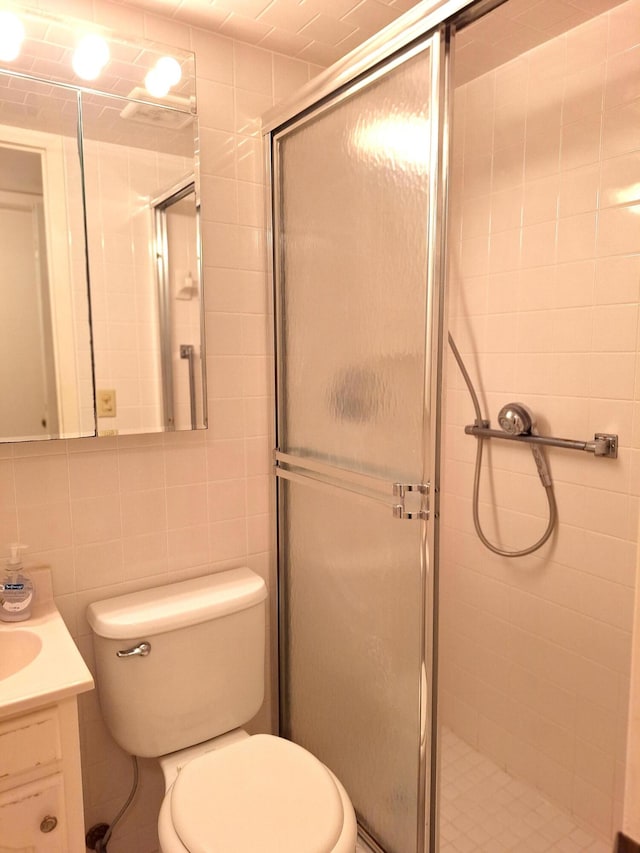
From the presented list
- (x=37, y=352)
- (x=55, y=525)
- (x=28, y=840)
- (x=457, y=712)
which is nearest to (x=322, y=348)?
(x=37, y=352)

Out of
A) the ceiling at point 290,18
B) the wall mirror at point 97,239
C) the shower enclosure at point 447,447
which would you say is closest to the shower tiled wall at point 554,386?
the shower enclosure at point 447,447

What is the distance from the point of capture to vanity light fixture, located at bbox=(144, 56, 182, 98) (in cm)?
155

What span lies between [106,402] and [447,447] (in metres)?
1.27

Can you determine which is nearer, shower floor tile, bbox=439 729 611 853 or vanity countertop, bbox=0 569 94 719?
vanity countertop, bbox=0 569 94 719

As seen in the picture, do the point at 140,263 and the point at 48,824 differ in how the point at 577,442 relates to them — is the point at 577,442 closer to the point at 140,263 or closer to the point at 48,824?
the point at 140,263

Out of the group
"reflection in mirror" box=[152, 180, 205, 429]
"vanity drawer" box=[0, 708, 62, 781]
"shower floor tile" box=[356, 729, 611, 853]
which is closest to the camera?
"vanity drawer" box=[0, 708, 62, 781]

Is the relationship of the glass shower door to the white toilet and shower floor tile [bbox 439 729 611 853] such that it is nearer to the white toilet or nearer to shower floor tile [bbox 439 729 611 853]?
the white toilet

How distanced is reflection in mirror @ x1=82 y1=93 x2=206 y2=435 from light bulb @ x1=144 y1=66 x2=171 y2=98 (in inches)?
1.3

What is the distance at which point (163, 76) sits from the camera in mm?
1562

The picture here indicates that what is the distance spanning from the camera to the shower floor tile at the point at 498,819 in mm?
1796

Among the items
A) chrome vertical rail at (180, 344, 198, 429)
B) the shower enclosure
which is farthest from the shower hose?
chrome vertical rail at (180, 344, 198, 429)

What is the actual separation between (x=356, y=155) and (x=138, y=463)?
0.95 meters

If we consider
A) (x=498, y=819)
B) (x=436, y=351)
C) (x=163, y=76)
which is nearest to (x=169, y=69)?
(x=163, y=76)

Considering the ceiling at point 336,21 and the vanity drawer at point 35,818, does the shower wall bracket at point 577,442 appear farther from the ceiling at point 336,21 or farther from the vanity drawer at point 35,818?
the vanity drawer at point 35,818
